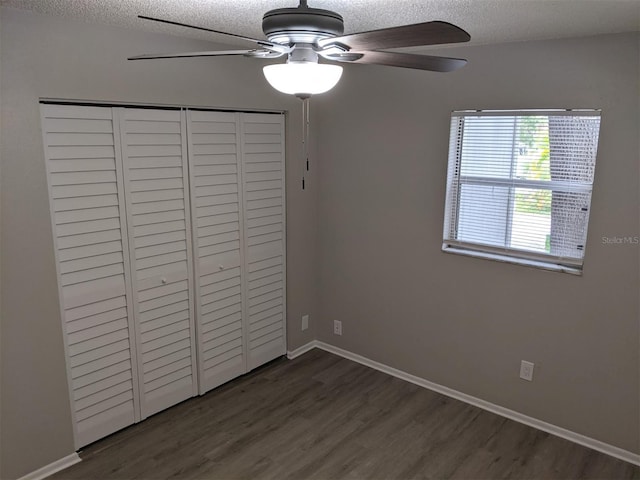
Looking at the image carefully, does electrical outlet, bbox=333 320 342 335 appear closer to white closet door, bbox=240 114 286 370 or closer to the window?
white closet door, bbox=240 114 286 370

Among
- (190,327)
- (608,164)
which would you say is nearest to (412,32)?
(608,164)

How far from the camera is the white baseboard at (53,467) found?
2.62 m

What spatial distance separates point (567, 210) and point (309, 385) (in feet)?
6.83

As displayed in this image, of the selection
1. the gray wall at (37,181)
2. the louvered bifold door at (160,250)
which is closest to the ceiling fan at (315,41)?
the gray wall at (37,181)

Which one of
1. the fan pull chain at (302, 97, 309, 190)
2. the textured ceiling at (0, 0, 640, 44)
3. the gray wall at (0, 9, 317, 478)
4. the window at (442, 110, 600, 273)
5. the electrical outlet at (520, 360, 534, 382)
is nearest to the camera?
the textured ceiling at (0, 0, 640, 44)

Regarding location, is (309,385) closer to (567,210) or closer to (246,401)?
(246,401)

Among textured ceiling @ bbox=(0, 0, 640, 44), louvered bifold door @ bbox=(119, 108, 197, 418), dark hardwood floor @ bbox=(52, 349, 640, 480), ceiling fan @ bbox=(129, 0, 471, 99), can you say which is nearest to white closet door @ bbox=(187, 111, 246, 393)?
louvered bifold door @ bbox=(119, 108, 197, 418)

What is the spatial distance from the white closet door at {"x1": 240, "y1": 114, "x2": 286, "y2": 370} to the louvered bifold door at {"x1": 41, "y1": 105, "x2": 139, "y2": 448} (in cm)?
94

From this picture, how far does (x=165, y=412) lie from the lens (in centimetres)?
324

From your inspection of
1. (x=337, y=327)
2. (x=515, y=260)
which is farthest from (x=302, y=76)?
(x=337, y=327)

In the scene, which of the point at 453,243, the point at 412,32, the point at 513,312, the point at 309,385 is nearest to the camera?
the point at 412,32

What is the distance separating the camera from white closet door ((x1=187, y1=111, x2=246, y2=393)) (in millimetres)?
3174

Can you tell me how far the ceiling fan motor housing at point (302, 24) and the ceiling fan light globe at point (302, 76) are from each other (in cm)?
8

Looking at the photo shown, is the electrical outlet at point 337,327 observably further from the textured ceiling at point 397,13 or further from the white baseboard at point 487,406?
the textured ceiling at point 397,13
